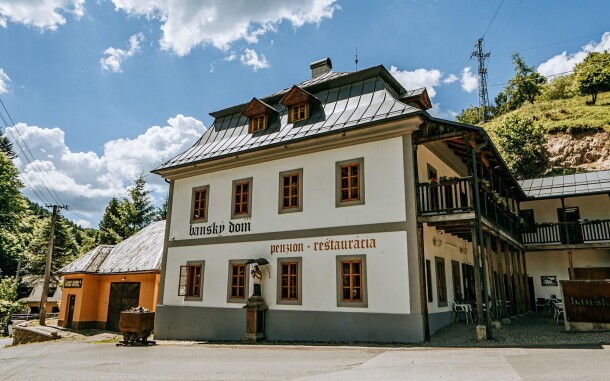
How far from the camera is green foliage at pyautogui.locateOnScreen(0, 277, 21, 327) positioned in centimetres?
2972

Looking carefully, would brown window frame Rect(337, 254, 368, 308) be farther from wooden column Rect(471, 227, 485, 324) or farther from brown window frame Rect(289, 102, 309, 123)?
brown window frame Rect(289, 102, 309, 123)

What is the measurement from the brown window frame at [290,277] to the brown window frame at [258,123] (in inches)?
225

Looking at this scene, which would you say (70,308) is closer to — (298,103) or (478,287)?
(298,103)

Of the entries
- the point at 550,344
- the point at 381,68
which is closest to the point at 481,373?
the point at 550,344

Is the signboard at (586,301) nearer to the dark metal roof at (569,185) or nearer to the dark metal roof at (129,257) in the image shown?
the dark metal roof at (569,185)

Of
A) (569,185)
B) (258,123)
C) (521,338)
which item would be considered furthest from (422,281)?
(569,185)

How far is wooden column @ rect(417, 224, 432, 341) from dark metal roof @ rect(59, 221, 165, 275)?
13.1 m

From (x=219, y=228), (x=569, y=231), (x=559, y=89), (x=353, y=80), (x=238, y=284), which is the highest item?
(x=559, y=89)

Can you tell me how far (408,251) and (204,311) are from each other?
28.0 feet

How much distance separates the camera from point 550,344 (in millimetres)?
10242

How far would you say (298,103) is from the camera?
16531 mm

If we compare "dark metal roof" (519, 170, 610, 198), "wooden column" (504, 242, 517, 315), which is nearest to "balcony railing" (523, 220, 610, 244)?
"dark metal roof" (519, 170, 610, 198)

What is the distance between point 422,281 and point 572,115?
43204 millimetres

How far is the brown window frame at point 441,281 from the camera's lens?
1417 centimetres
